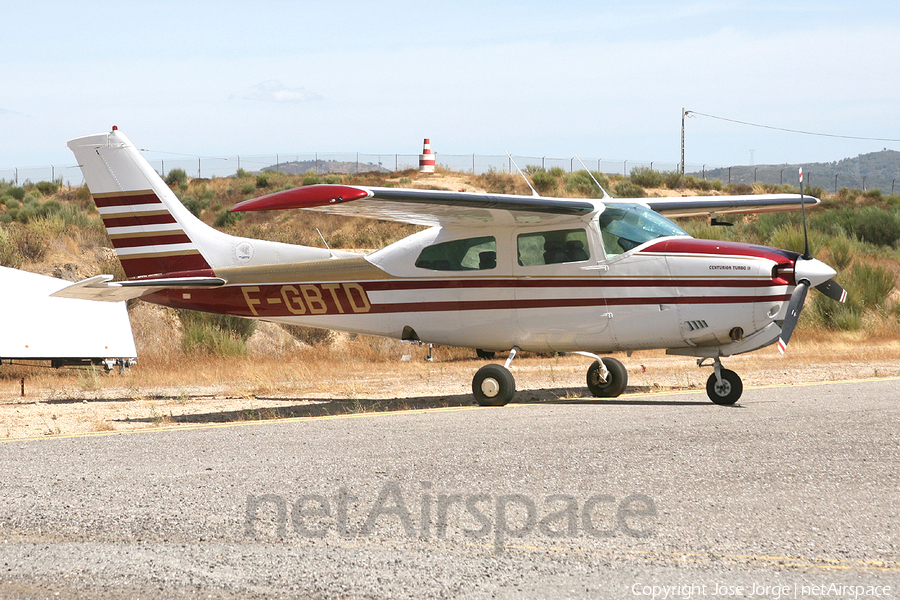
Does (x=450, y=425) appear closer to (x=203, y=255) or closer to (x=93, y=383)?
(x=203, y=255)

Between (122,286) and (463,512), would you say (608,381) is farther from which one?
(463,512)

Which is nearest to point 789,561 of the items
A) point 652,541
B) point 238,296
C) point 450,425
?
point 652,541

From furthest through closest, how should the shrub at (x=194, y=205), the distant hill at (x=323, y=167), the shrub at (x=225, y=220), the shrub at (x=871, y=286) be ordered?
the distant hill at (x=323, y=167), the shrub at (x=194, y=205), the shrub at (x=225, y=220), the shrub at (x=871, y=286)

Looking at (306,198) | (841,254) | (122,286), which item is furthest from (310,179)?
(306,198)

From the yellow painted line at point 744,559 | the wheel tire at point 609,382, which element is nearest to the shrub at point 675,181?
the wheel tire at point 609,382

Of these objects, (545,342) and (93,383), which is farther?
(93,383)

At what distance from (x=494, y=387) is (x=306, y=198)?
3541mm

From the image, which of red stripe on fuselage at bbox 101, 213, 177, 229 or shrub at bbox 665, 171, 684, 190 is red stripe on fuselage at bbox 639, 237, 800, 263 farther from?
shrub at bbox 665, 171, 684, 190

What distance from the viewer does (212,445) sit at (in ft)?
25.4

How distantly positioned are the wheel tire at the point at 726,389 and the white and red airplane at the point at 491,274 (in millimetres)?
17

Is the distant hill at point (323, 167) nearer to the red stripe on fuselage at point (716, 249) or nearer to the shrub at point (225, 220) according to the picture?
the shrub at point (225, 220)

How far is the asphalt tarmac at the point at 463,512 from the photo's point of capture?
13.8 ft

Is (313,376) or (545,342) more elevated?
(545,342)

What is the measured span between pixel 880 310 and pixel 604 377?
13.7m
